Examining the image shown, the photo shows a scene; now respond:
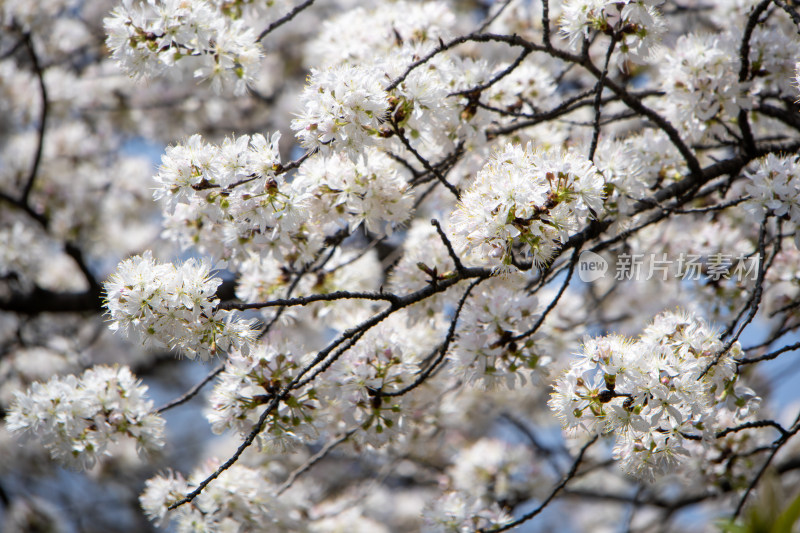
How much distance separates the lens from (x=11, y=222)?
6.28 metres

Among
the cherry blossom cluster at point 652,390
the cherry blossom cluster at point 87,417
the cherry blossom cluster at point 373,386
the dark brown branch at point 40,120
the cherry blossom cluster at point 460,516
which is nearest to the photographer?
the cherry blossom cluster at point 652,390

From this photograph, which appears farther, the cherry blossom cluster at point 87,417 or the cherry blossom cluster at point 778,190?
the cherry blossom cluster at point 87,417

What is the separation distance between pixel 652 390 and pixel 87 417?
87.8 inches

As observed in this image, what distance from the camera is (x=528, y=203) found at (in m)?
2.15

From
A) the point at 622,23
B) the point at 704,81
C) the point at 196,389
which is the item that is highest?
the point at 704,81

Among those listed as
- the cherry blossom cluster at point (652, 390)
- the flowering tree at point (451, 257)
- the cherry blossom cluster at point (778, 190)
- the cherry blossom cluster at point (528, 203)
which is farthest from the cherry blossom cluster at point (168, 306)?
the cherry blossom cluster at point (778, 190)

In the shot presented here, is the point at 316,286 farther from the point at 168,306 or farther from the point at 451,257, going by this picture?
the point at 168,306

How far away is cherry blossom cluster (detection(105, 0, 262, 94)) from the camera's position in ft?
9.05

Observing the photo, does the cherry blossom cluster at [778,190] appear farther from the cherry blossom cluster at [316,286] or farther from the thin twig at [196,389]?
the thin twig at [196,389]

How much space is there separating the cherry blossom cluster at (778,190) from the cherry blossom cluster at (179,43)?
209cm

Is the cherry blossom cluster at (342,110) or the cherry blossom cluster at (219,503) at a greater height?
the cherry blossom cluster at (342,110)

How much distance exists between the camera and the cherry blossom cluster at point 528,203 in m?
2.16

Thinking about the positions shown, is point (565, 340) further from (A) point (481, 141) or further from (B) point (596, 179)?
(B) point (596, 179)

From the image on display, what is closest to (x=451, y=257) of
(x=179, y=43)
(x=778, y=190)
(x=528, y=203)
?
(x=528, y=203)
